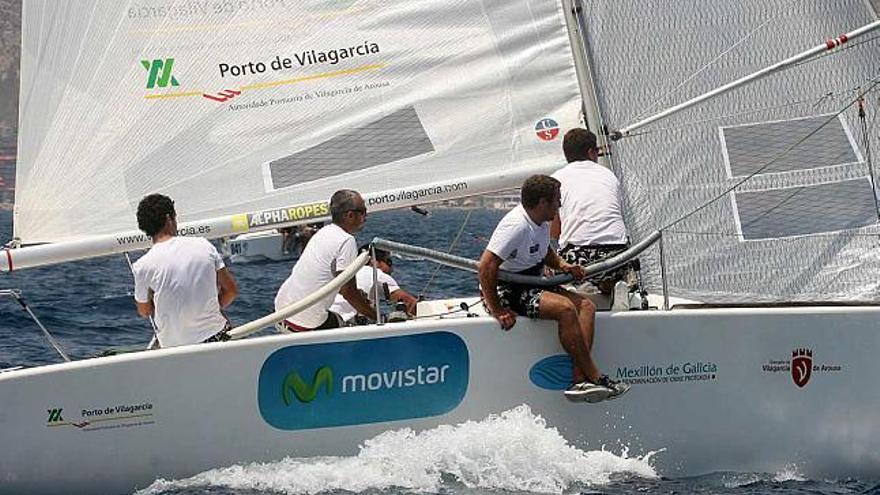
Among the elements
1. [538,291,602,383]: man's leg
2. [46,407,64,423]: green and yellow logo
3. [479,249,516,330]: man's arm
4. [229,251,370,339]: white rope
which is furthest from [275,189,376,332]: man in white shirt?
[46,407,64,423]: green and yellow logo

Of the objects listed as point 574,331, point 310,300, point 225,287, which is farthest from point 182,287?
point 574,331

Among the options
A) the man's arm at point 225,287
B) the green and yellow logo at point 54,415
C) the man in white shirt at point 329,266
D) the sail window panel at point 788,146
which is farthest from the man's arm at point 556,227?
the green and yellow logo at point 54,415

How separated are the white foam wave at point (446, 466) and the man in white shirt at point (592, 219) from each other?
862 mm

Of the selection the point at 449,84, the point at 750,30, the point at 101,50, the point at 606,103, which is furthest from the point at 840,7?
the point at 101,50

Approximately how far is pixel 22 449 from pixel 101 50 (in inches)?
93.1

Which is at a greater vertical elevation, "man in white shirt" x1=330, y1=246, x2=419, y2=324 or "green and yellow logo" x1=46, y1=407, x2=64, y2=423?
"man in white shirt" x1=330, y1=246, x2=419, y2=324

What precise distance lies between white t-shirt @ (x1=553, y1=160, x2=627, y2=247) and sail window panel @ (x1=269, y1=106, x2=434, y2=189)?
969 millimetres

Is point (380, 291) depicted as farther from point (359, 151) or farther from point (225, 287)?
point (225, 287)

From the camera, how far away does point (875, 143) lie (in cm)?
840

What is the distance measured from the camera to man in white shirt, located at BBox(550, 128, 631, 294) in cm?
773

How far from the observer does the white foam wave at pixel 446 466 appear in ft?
23.4

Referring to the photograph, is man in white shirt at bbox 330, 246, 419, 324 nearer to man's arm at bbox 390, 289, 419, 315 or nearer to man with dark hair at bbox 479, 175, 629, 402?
man's arm at bbox 390, 289, 419, 315

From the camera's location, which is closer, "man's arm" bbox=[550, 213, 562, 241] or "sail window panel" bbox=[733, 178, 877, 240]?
"man's arm" bbox=[550, 213, 562, 241]

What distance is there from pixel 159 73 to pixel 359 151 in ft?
3.80
